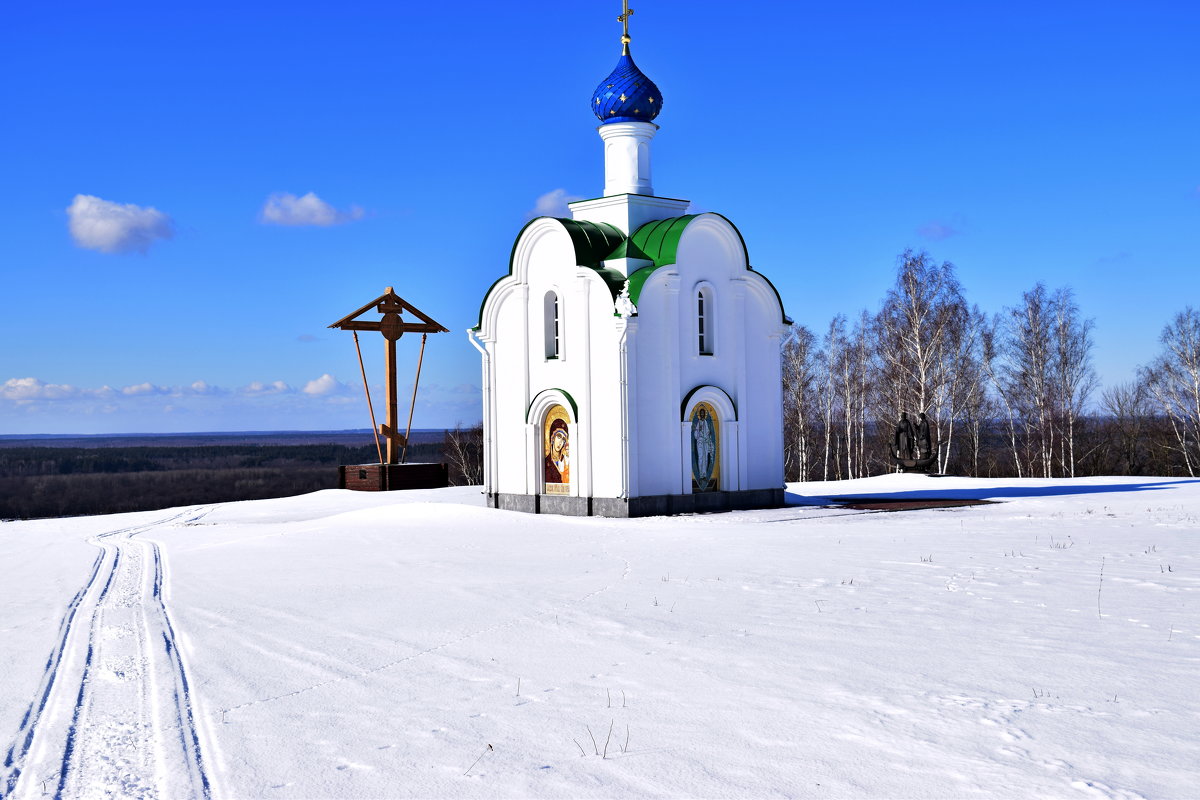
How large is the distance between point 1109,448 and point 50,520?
35749 mm

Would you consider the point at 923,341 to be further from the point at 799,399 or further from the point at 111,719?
the point at 111,719

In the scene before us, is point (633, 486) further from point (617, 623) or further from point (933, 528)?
point (617, 623)

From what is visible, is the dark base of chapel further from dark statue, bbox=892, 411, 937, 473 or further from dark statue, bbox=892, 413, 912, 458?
dark statue, bbox=892, 413, 912, 458

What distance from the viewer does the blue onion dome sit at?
786 inches

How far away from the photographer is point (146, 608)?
30.8 ft

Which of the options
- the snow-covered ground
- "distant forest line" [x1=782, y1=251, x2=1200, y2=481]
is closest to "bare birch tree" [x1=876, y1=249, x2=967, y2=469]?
"distant forest line" [x1=782, y1=251, x2=1200, y2=481]

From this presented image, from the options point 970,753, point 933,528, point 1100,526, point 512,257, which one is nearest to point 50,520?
point 512,257

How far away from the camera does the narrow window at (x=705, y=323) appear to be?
19094mm

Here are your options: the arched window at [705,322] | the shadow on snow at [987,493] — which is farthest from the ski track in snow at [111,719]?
the shadow on snow at [987,493]

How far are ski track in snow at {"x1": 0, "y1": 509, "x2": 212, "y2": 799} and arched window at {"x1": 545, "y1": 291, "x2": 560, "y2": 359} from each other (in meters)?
10.6

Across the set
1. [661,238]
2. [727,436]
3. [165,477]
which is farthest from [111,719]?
[165,477]

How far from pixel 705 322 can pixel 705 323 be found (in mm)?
18

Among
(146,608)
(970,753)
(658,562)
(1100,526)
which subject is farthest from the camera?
(1100,526)

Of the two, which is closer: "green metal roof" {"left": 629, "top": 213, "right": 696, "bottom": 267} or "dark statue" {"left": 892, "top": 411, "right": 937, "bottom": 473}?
"green metal roof" {"left": 629, "top": 213, "right": 696, "bottom": 267}
